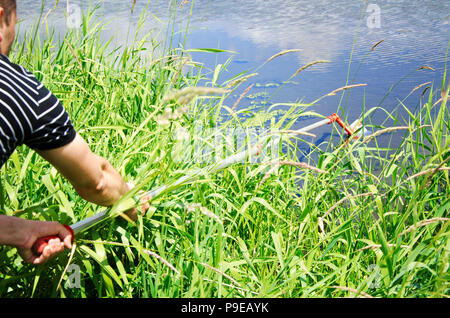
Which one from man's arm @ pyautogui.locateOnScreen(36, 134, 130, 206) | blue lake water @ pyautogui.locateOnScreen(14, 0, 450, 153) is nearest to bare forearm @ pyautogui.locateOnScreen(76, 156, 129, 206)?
man's arm @ pyautogui.locateOnScreen(36, 134, 130, 206)

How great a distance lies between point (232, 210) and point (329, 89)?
205 cm

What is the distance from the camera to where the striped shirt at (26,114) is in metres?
1.10

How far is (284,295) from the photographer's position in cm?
146

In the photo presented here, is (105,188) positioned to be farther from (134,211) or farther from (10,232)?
(10,232)

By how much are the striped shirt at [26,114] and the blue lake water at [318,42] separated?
1743 millimetres

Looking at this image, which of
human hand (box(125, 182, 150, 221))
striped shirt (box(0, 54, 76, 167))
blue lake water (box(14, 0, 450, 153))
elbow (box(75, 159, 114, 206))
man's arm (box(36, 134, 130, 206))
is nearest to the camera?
striped shirt (box(0, 54, 76, 167))

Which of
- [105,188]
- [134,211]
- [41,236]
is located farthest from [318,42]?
[41,236]

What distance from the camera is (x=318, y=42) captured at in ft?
15.1

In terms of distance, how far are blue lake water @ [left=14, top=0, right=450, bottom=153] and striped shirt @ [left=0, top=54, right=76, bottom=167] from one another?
1.74m

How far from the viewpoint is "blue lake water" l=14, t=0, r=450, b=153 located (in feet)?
11.7

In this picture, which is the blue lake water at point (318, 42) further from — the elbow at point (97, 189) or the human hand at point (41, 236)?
the human hand at point (41, 236)

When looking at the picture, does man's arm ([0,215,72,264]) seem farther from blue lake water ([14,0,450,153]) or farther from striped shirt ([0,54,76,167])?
blue lake water ([14,0,450,153])
